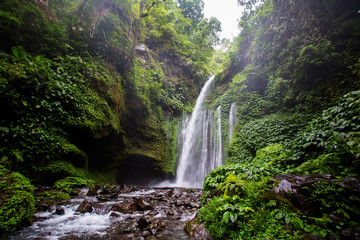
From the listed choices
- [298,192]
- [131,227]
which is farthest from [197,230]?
[298,192]

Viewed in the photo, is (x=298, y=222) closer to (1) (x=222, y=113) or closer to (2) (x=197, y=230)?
(2) (x=197, y=230)

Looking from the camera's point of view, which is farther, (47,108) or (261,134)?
(261,134)

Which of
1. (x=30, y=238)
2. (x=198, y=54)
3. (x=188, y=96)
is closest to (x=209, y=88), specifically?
(x=188, y=96)

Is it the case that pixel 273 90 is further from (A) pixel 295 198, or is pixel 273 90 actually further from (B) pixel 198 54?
(B) pixel 198 54

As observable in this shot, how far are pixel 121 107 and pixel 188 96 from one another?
8422mm

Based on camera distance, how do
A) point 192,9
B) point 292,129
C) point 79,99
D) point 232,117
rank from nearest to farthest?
point 79,99 → point 292,129 → point 232,117 → point 192,9

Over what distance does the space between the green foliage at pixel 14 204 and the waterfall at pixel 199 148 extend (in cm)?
911

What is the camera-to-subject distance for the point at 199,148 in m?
12.1

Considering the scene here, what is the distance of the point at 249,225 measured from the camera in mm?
2240

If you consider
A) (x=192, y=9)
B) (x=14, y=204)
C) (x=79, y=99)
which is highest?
(x=192, y=9)

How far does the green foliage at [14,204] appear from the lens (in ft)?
7.93

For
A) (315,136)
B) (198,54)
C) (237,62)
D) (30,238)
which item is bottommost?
(30,238)

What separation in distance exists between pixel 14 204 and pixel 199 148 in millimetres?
10466

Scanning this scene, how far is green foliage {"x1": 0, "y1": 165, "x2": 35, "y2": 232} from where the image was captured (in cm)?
242
